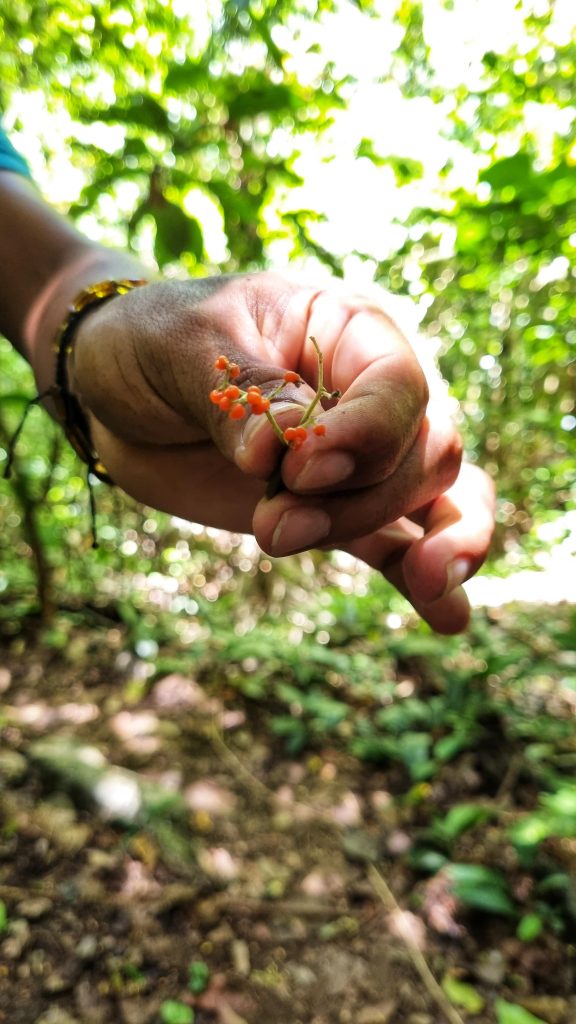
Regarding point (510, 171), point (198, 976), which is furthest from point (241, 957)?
point (510, 171)

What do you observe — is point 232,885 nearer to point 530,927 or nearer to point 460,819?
point 460,819

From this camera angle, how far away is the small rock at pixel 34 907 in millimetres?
1479

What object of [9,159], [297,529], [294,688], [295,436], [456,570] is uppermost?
[9,159]

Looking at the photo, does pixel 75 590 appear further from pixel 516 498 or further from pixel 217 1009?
pixel 516 498

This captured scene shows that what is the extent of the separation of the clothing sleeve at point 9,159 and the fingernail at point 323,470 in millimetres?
1246

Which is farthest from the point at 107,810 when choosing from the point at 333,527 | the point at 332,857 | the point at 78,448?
the point at 333,527

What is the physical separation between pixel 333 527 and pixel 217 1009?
4.42 feet

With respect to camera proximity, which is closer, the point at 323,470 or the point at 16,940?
the point at 323,470

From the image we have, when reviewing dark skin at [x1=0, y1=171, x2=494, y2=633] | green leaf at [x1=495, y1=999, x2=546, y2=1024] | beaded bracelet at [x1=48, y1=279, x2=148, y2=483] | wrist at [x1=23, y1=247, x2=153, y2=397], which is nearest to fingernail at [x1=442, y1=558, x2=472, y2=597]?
dark skin at [x1=0, y1=171, x2=494, y2=633]

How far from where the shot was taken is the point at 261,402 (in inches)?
25.3

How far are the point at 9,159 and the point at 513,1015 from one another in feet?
7.60

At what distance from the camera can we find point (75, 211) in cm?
163

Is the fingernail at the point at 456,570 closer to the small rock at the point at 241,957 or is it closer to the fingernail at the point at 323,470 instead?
the fingernail at the point at 323,470

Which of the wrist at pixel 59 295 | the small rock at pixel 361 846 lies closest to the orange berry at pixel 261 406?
the wrist at pixel 59 295
